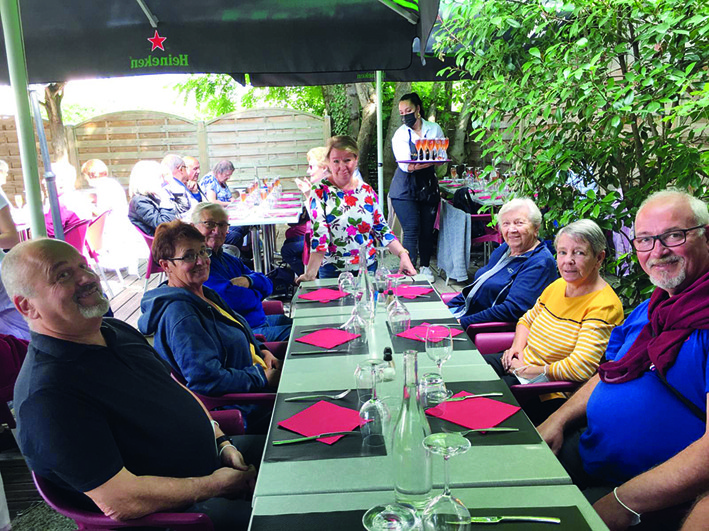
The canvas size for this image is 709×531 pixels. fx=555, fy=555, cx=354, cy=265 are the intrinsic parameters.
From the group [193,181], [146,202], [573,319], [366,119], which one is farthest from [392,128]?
[573,319]

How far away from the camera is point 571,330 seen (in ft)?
8.09

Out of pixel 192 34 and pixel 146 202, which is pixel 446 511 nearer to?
pixel 192 34

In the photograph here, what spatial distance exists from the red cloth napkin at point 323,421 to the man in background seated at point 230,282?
1450mm

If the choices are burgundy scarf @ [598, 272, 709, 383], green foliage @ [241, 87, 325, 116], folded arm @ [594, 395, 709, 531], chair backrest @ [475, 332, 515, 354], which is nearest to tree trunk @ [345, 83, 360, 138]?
green foliage @ [241, 87, 325, 116]

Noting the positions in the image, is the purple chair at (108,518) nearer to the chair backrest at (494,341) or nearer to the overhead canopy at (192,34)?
the chair backrest at (494,341)

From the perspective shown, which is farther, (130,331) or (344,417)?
(130,331)

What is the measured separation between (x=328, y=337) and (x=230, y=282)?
95cm

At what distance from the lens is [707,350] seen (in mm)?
1557

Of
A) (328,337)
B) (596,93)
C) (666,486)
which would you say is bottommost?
(666,486)

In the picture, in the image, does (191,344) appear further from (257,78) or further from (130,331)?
(257,78)

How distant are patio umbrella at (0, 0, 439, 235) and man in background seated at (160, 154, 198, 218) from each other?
304 centimetres

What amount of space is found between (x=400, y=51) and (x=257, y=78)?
103 inches

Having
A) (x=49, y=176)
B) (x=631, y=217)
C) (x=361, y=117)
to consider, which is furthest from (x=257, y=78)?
(x=361, y=117)

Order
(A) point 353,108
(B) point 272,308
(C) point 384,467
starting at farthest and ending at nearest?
(A) point 353,108, (B) point 272,308, (C) point 384,467
